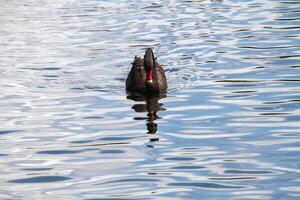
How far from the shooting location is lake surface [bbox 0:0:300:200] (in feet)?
39.9

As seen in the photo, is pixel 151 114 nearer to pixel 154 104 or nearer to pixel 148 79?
pixel 154 104

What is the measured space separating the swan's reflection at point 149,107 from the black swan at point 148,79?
9.6 inches

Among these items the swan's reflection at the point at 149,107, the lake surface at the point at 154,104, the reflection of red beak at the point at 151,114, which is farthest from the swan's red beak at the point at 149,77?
the reflection of red beak at the point at 151,114

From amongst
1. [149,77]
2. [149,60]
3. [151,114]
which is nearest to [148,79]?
[149,77]

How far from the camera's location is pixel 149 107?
17391 millimetres

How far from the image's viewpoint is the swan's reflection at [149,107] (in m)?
15.4

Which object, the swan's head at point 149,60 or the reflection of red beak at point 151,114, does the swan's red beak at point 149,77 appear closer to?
the swan's head at point 149,60

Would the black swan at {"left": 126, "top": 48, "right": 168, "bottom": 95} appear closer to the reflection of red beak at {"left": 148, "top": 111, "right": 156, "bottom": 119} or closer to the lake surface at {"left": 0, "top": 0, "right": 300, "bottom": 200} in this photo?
the lake surface at {"left": 0, "top": 0, "right": 300, "bottom": 200}

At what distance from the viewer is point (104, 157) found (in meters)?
13.3

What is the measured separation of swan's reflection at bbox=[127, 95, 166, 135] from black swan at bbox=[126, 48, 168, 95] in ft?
0.80

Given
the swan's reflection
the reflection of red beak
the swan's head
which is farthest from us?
the swan's head

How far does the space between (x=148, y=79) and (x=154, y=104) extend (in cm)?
119

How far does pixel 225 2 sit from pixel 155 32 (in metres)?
4.75

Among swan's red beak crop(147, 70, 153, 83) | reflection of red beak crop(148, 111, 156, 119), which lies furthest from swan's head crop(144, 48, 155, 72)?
reflection of red beak crop(148, 111, 156, 119)
